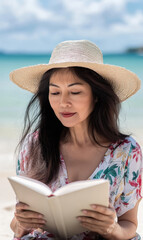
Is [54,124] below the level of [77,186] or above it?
above

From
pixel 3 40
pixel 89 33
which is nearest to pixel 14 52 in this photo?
pixel 3 40

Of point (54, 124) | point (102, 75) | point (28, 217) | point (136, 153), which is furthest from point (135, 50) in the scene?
point (28, 217)

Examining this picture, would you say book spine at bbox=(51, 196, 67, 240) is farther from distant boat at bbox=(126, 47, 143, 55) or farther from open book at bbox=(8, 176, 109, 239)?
distant boat at bbox=(126, 47, 143, 55)

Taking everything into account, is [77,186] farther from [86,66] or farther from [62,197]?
[86,66]

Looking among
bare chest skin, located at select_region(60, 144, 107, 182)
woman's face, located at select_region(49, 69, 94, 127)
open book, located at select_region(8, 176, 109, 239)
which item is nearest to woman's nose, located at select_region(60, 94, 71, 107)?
woman's face, located at select_region(49, 69, 94, 127)

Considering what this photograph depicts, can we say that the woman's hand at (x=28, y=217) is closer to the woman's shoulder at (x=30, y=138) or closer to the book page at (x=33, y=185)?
the book page at (x=33, y=185)

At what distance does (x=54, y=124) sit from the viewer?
2.78 m

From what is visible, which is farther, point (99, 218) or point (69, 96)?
point (69, 96)

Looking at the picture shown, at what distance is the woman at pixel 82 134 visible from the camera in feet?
7.84

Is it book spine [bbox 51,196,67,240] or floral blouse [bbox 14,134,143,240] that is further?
floral blouse [bbox 14,134,143,240]

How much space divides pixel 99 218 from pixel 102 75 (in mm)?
890

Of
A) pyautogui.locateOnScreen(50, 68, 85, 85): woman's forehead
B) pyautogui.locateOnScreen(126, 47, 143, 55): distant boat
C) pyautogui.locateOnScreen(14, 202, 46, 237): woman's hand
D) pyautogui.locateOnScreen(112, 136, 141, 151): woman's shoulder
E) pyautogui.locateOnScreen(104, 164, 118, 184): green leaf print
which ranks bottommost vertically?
pyautogui.locateOnScreen(14, 202, 46, 237): woman's hand

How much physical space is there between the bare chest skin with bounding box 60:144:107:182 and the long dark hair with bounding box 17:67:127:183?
0.06 metres

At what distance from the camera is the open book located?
6.17 feet
